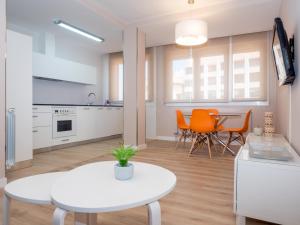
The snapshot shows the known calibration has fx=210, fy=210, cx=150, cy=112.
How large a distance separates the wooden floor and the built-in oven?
593mm

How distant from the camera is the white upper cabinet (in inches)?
178

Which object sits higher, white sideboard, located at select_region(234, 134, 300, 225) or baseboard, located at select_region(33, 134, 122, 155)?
white sideboard, located at select_region(234, 134, 300, 225)

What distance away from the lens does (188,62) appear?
5648 mm

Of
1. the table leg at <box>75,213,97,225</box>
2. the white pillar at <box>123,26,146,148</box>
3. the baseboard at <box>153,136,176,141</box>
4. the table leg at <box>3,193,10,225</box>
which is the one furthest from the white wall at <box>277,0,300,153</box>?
the baseboard at <box>153,136,176,141</box>

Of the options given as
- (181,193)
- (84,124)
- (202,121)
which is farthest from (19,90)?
(202,121)

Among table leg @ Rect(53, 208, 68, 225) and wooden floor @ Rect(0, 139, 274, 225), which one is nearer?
table leg @ Rect(53, 208, 68, 225)

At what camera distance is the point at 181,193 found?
220 centimetres

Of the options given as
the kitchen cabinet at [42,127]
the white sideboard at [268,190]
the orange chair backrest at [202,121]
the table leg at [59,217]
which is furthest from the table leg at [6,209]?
the orange chair backrest at [202,121]

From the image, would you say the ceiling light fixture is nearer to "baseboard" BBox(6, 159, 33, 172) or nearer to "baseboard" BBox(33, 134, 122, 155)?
"baseboard" BBox(6, 159, 33, 172)

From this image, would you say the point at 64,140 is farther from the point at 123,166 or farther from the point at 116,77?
the point at 123,166

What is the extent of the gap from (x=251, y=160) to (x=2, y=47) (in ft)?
9.28

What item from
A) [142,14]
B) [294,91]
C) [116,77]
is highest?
[142,14]

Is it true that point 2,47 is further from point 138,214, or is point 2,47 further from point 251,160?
point 251,160

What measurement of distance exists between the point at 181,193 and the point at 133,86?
9.21 feet
